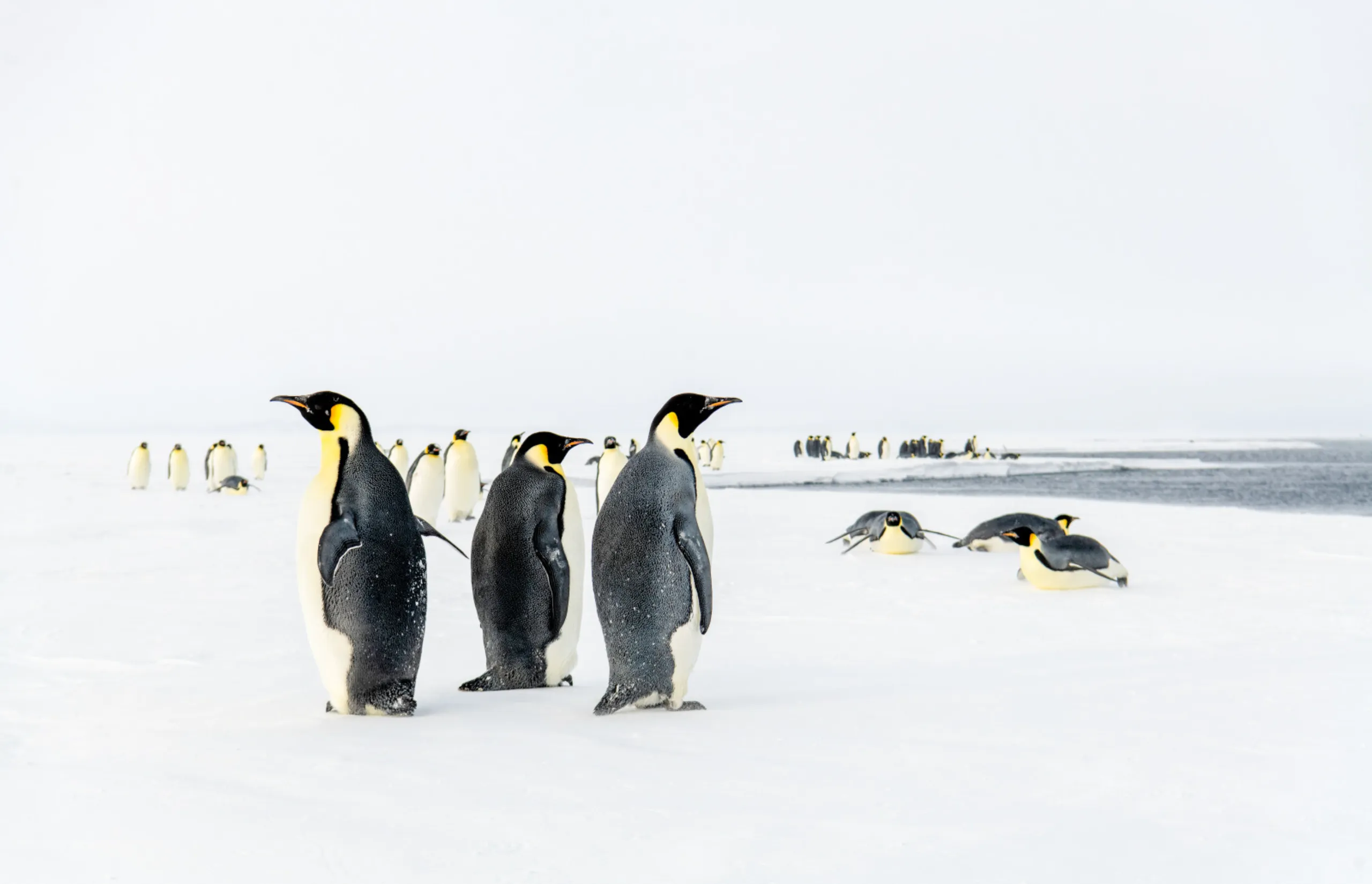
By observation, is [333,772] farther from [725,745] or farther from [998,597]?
[998,597]

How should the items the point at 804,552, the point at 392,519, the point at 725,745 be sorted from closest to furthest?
the point at 725,745 → the point at 392,519 → the point at 804,552

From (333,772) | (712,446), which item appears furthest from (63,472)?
(333,772)

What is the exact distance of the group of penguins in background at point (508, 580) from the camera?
3.73 m

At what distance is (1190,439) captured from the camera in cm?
8069

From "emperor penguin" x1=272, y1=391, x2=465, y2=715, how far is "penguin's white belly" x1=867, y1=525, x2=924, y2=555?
647cm

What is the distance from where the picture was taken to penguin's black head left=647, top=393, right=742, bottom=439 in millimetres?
4035

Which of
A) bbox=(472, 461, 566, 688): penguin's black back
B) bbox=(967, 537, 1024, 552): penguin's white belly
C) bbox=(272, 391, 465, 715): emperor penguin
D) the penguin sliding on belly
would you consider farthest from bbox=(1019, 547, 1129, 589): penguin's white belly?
bbox=(272, 391, 465, 715): emperor penguin

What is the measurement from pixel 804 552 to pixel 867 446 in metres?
48.3

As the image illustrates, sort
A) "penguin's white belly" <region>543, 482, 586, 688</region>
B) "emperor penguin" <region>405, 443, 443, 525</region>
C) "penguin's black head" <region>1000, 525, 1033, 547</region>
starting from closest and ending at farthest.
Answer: "penguin's white belly" <region>543, 482, 586, 688</region> → "penguin's black head" <region>1000, 525, 1033, 547</region> → "emperor penguin" <region>405, 443, 443, 525</region>

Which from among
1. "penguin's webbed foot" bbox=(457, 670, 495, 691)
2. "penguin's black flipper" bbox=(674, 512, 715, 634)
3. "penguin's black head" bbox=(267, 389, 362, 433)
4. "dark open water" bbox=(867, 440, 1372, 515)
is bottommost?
"penguin's webbed foot" bbox=(457, 670, 495, 691)

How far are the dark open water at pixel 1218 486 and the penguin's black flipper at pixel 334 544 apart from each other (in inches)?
659

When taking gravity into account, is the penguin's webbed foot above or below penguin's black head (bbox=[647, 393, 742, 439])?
below

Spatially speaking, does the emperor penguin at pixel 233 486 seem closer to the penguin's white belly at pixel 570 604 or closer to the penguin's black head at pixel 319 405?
the penguin's white belly at pixel 570 604

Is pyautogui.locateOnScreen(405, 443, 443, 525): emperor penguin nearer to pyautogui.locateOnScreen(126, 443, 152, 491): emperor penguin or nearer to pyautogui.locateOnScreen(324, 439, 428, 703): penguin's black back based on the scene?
pyautogui.locateOnScreen(126, 443, 152, 491): emperor penguin
